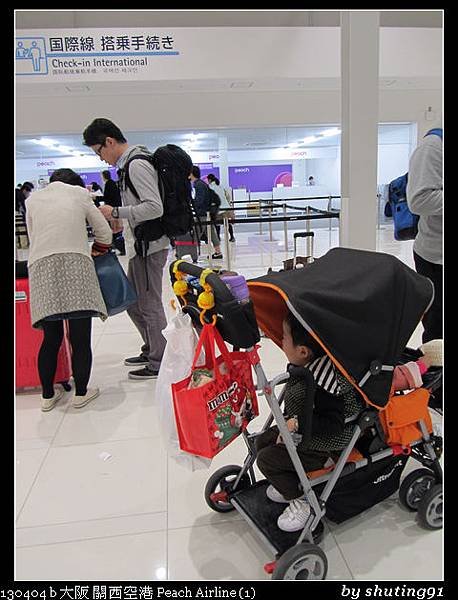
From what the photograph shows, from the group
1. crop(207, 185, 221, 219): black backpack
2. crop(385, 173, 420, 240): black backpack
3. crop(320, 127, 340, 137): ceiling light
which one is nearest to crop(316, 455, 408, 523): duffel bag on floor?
crop(385, 173, 420, 240): black backpack

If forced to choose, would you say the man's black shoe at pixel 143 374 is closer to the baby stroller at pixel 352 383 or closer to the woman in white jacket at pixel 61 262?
the woman in white jacket at pixel 61 262

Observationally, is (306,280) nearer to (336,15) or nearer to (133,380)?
(133,380)

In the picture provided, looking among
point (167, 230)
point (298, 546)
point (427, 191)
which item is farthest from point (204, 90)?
point (298, 546)

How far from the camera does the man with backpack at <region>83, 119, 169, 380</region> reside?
2971 mm

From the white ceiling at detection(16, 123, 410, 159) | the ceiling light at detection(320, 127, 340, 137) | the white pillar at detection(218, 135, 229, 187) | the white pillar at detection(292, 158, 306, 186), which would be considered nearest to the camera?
the white ceiling at detection(16, 123, 410, 159)

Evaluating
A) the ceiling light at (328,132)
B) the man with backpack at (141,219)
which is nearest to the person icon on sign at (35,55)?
the man with backpack at (141,219)

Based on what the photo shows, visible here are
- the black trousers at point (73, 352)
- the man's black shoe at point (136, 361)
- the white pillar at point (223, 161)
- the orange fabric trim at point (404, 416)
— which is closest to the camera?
the orange fabric trim at point (404, 416)

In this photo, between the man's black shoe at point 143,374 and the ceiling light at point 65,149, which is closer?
the man's black shoe at point 143,374

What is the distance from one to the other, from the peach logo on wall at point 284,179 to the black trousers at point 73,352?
11.4 m

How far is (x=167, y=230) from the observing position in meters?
3.13

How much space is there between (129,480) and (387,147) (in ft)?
38.3

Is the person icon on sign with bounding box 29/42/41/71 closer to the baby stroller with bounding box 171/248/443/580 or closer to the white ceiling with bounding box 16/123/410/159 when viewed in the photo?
the white ceiling with bounding box 16/123/410/159

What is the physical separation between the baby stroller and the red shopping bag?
0.30ft

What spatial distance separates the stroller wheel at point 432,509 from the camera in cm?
178
